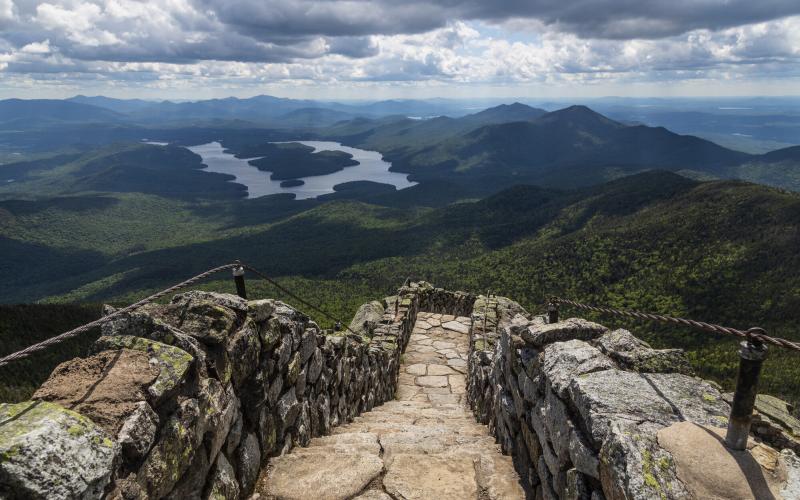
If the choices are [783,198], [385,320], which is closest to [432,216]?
[783,198]

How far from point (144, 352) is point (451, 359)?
1170cm

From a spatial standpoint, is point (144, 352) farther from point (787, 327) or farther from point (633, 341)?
point (787, 327)

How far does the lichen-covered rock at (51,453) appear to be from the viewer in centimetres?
212

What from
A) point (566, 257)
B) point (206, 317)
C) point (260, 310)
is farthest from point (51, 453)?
point (566, 257)

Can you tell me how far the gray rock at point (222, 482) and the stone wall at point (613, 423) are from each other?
118 inches

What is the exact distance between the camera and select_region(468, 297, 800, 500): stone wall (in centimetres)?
263

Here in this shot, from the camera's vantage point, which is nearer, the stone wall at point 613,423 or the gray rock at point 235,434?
the stone wall at point 613,423

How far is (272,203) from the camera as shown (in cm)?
18662

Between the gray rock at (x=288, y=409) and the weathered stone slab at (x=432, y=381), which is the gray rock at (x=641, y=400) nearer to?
the gray rock at (x=288, y=409)

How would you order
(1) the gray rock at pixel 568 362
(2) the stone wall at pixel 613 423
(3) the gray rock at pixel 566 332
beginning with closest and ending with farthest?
1. (2) the stone wall at pixel 613 423
2. (1) the gray rock at pixel 568 362
3. (3) the gray rock at pixel 566 332

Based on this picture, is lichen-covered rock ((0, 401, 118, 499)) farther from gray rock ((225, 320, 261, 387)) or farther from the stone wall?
the stone wall

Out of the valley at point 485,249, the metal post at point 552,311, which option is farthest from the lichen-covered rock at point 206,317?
the valley at point 485,249

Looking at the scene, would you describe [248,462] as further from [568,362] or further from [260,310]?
[568,362]

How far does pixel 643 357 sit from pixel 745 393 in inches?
61.5
